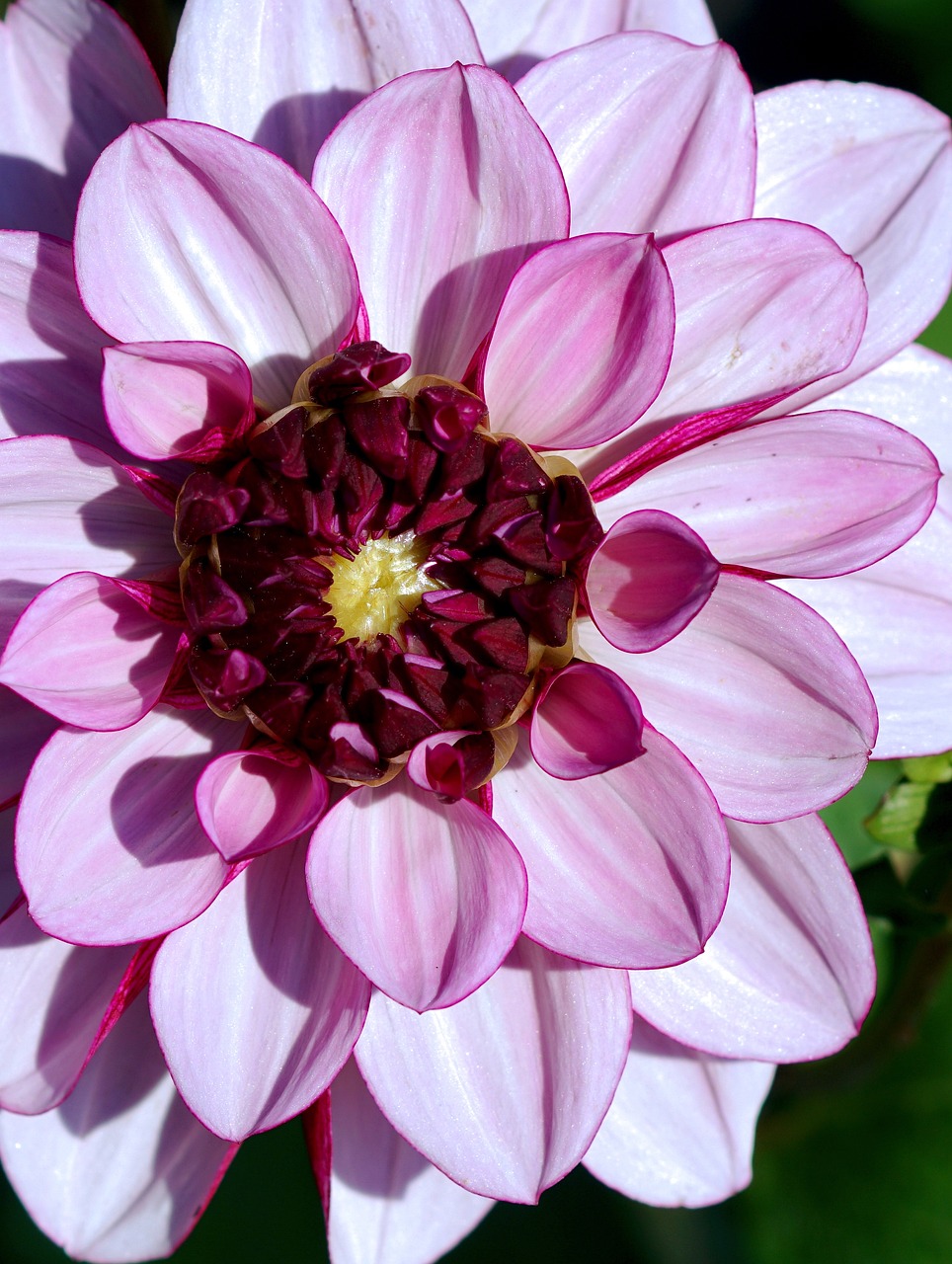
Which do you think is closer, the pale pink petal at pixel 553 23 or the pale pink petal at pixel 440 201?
the pale pink petal at pixel 440 201

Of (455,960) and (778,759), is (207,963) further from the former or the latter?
(778,759)

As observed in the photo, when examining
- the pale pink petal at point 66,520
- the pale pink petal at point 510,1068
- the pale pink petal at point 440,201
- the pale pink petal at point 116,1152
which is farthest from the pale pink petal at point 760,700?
the pale pink petal at point 116,1152

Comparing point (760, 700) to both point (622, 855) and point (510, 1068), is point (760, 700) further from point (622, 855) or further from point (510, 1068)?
point (510, 1068)

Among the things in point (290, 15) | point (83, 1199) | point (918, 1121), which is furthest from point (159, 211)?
point (918, 1121)

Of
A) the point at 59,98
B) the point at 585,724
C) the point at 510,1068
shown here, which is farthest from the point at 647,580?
the point at 59,98

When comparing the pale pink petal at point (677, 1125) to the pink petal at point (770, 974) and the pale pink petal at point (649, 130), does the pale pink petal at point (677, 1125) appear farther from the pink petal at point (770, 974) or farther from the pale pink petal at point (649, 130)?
the pale pink petal at point (649, 130)

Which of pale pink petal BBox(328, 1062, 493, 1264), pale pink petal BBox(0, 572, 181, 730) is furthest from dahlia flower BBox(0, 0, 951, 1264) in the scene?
pale pink petal BBox(328, 1062, 493, 1264)

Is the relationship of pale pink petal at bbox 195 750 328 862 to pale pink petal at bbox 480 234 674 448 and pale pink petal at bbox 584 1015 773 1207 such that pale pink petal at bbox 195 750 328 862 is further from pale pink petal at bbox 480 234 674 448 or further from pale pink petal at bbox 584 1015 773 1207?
pale pink petal at bbox 584 1015 773 1207
